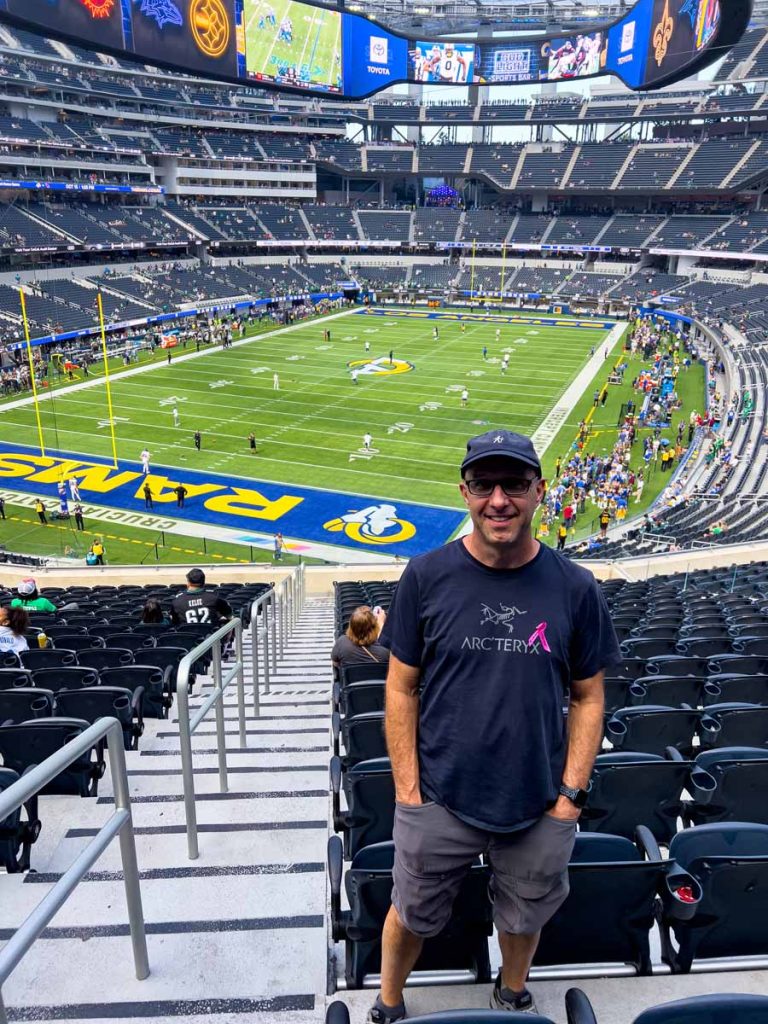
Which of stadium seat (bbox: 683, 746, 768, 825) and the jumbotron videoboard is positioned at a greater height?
the jumbotron videoboard

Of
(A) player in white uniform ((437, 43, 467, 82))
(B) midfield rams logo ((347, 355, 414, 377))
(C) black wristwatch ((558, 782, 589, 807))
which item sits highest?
(A) player in white uniform ((437, 43, 467, 82))

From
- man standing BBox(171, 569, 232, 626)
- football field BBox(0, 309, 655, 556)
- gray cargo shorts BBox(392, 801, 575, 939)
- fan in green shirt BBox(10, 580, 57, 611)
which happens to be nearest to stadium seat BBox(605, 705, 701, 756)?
gray cargo shorts BBox(392, 801, 575, 939)

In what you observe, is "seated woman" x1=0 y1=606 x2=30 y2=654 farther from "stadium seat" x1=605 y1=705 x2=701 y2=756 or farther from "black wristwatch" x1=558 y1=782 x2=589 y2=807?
"black wristwatch" x1=558 y1=782 x2=589 y2=807

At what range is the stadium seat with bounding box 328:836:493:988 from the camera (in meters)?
3.06

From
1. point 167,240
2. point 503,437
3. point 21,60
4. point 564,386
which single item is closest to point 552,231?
point 167,240

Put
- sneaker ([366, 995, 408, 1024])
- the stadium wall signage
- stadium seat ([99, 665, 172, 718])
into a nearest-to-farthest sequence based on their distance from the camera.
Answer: sneaker ([366, 995, 408, 1024])
stadium seat ([99, 665, 172, 718])
the stadium wall signage

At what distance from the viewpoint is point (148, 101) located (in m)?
75.6

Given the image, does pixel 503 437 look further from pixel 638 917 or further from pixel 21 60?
pixel 21 60

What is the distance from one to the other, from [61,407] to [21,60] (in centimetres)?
4717

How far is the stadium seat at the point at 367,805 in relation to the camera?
381 cm

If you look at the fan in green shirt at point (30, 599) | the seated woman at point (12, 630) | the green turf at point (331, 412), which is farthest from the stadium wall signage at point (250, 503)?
the seated woman at point (12, 630)

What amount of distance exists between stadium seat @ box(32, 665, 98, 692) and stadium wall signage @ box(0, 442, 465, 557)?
16.8m

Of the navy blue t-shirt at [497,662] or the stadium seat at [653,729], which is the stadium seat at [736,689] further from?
the navy blue t-shirt at [497,662]

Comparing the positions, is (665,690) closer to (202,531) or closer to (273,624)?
(273,624)
